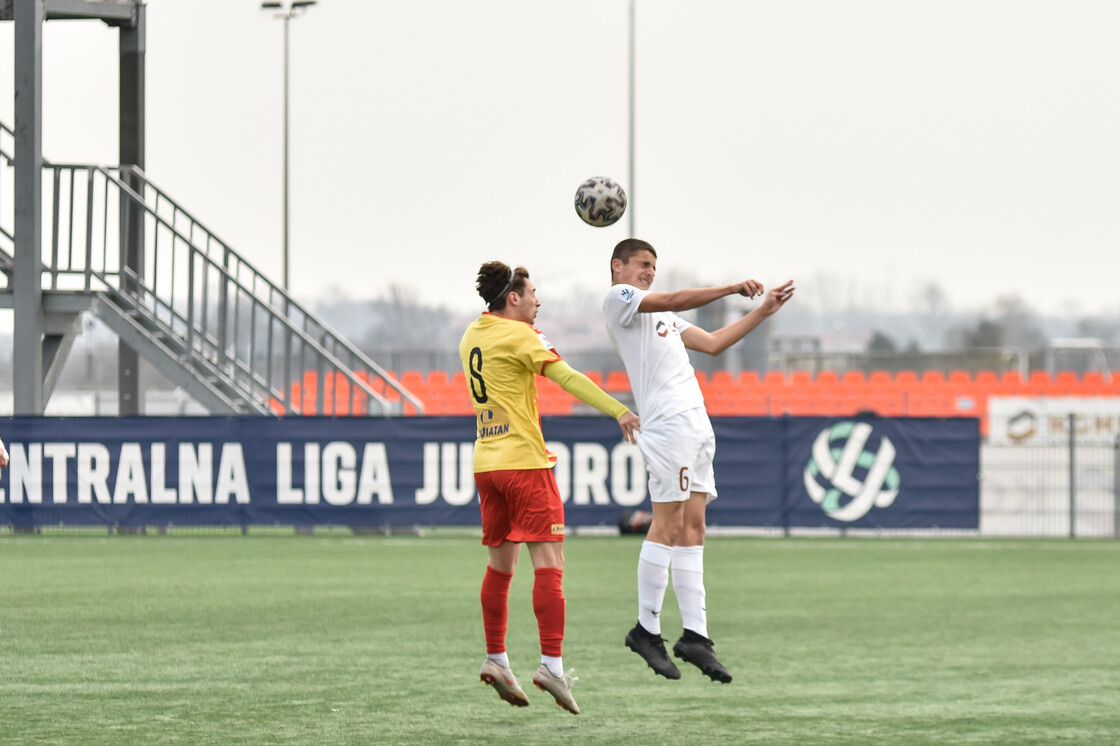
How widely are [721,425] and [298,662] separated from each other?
37.9 ft

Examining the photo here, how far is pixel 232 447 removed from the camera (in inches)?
765

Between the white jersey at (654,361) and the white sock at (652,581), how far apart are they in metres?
0.64

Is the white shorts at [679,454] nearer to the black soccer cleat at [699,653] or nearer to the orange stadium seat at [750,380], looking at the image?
the black soccer cleat at [699,653]

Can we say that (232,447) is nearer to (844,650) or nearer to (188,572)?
(188,572)

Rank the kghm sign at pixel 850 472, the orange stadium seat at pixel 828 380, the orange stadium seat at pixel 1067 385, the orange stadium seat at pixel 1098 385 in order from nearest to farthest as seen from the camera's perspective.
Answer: the kghm sign at pixel 850 472 < the orange stadium seat at pixel 828 380 < the orange stadium seat at pixel 1098 385 < the orange stadium seat at pixel 1067 385

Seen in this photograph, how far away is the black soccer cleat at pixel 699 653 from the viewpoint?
21.7 feet

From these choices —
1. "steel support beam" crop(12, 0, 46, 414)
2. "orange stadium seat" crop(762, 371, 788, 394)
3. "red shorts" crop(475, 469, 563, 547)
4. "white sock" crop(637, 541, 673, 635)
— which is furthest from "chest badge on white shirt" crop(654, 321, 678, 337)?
"orange stadium seat" crop(762, 371, 788, 394)

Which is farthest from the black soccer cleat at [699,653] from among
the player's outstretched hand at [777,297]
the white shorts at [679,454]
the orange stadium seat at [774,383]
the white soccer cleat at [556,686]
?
the orange stadium seat at [774,383]

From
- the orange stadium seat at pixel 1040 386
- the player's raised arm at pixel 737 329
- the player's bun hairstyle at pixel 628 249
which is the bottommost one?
the orange stadium seat at pixel 1040 386

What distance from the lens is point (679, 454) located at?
23.1 feet

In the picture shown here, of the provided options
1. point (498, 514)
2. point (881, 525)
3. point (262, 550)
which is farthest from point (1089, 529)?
point (498, 514)

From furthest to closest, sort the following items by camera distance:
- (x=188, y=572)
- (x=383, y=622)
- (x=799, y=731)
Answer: (x=188, y=572)
(x=383, y=622)
(x=799, y=731)

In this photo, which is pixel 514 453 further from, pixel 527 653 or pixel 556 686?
pixel 527 653

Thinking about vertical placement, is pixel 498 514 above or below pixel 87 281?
below
